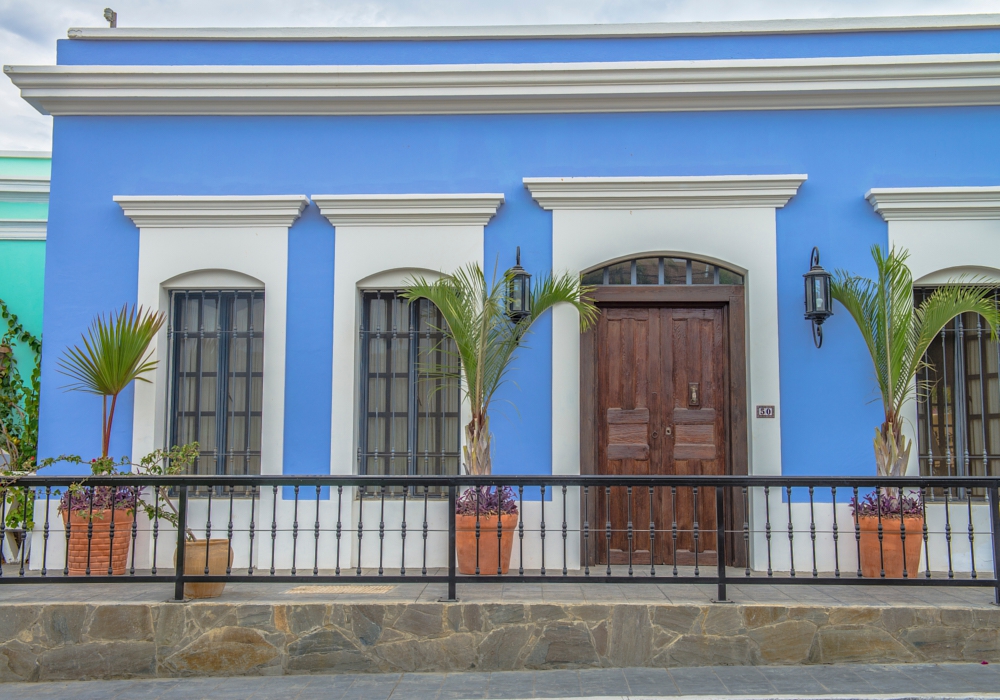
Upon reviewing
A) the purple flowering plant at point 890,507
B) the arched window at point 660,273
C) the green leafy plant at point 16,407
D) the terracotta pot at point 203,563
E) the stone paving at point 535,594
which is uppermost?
the arched window at point 660,273

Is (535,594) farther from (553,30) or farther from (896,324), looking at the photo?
(553,30)

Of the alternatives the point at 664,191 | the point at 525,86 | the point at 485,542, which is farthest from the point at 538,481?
the point at 525,86

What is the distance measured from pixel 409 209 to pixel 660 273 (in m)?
2.24

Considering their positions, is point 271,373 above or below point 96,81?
below

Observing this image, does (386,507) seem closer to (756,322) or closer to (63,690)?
(63,690)

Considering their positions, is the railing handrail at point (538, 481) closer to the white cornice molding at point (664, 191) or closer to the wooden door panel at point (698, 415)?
the wooden door panel at point (698, 415)

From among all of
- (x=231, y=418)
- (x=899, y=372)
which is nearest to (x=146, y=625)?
(x=231, y=418)

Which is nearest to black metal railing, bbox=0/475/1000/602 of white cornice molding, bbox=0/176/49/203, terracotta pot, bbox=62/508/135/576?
terracotta pot, bbox=62/508/135/576

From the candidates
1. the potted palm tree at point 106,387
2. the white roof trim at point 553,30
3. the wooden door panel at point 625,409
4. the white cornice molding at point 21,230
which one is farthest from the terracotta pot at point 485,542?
the white cornice molding at point 21,230

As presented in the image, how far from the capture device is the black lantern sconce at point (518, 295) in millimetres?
6793

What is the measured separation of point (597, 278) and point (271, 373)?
2.94 meters

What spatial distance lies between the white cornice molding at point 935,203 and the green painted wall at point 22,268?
8.71m

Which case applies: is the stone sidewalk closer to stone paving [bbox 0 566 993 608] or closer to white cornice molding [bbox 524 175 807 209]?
stone paving [bbox 0 566 993 608]

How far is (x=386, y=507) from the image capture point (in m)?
7.04
